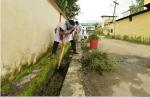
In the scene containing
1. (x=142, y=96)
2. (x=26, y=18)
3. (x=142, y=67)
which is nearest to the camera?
(x=142, y=96)

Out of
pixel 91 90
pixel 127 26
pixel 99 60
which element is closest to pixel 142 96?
pixel 91 90

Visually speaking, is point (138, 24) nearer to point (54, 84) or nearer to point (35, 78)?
point (54, 84)

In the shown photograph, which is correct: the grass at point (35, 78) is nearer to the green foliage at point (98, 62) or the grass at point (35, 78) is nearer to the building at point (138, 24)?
the green foliage at point (98, 62)

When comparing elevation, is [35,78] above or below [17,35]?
below

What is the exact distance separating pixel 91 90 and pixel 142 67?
3412mm

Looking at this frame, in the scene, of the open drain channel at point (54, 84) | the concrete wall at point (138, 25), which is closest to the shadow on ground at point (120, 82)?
the open drain channel at point (54, 84)

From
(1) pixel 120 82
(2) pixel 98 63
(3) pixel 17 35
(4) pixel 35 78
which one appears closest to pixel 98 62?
(2) pixel 98 63

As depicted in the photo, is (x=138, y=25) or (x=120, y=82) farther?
(x=138, y=25)

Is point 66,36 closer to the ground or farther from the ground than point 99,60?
farther from the ground

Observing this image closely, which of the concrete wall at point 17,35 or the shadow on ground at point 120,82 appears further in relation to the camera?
the shadow on ground at point 120,82

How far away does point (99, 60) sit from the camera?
7.50 meters

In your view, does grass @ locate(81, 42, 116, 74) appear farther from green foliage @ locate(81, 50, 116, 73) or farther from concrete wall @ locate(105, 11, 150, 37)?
concrete wall @ locate(105, 11, 150, 37)

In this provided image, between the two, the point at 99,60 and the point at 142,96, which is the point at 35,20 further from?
the point at 142,96

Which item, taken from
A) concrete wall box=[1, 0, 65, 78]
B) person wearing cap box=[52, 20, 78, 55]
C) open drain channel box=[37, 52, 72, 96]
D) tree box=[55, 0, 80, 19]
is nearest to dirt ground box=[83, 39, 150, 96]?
open drain channel box=[37, 52, 72, 96]
